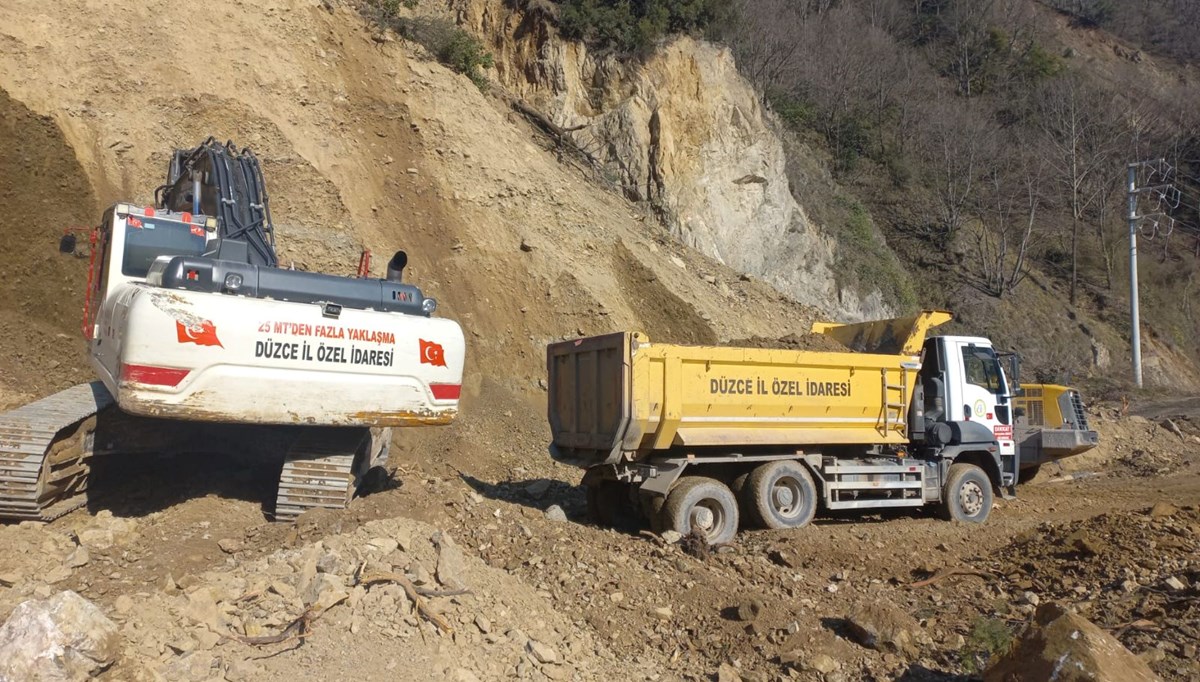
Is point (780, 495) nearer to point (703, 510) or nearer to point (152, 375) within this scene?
point (703, 510)

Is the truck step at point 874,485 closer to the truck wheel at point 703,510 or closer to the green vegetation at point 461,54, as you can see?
the truck wheel at point 703,510

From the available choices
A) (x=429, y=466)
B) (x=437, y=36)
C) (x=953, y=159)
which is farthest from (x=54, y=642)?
(x=953, y=159)

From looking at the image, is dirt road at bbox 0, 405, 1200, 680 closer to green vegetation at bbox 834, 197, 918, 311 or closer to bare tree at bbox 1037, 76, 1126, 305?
green vegetation at bbox 834, 197, 918, 311

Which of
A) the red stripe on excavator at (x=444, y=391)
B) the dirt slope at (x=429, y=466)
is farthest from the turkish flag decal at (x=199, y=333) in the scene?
the red stripe on excavator at (x=444, y=391)

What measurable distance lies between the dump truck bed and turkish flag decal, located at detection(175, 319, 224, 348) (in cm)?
387

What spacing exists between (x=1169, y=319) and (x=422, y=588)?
39695 mm

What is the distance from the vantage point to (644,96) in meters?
22.1

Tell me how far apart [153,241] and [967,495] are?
1018cm

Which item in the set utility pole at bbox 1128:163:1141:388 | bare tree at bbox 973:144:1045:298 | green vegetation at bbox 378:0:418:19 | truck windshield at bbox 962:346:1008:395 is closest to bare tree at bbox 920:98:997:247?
bare tree at bbox 973:144:1045:298

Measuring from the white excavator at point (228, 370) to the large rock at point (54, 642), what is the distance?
2.53 metres

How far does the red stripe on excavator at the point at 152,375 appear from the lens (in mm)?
6707

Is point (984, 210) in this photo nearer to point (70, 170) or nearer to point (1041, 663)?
point (70, 170)

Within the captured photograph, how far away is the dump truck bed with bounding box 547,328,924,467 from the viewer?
9172 mm

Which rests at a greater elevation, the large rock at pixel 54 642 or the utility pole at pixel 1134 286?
the utility pole at pixel 1134 286
